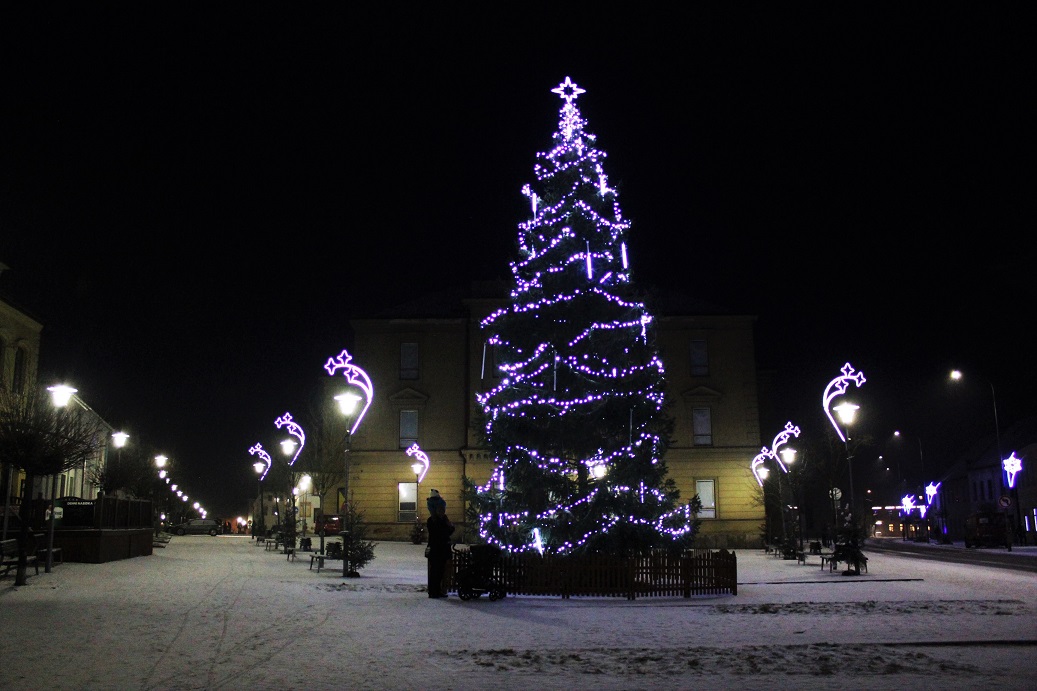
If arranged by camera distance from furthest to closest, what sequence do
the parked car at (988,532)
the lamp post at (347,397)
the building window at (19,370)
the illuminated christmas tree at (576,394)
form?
the parked car at (988,532), the building window at (19,370), the lamp post at (347,397), the illuminated christmas tree at (576,394)

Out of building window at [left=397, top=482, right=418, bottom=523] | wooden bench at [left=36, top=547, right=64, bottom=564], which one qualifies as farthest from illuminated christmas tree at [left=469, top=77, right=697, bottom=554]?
building window at [left=397, top=482, right=418, bottom=523]

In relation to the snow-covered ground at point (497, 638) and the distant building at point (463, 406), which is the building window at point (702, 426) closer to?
the distant building at point (463, 406)

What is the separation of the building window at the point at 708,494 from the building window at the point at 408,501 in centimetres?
1560

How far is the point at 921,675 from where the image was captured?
9.12 m

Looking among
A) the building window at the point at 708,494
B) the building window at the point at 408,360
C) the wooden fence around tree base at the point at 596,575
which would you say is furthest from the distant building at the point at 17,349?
the building window at the point at 708,494

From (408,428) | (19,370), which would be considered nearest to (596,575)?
(408,428)

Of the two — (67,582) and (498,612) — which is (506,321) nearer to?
(498,612)

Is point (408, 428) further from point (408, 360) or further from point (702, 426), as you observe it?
point (702, 426)

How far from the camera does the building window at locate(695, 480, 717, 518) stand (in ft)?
167

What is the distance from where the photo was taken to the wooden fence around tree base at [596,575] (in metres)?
17.9

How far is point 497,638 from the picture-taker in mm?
11867

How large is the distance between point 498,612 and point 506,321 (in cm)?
899

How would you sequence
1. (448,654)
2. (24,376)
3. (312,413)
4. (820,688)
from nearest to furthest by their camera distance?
(820,688), (448,654), (24,376), (312,413)

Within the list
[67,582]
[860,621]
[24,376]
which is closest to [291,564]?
[67,582]
